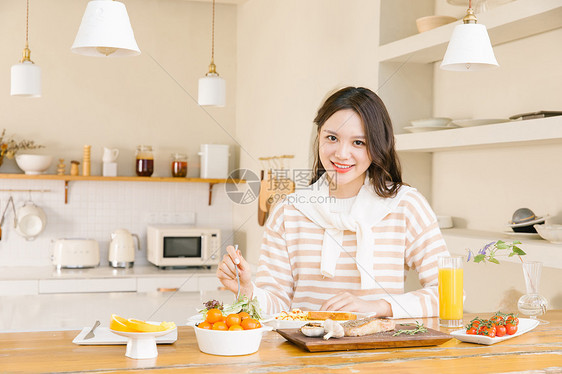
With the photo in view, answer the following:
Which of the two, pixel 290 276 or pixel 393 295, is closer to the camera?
pixel 393 295

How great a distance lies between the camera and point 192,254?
15.4ft

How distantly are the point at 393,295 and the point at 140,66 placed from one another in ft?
11.9

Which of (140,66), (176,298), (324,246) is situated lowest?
(176,298)

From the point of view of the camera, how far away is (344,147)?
6.16 ft

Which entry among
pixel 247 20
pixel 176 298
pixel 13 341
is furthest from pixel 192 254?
pixel 13 341

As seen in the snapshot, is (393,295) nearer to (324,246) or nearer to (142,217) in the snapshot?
(324,246)

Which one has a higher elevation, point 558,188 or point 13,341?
point 558,188

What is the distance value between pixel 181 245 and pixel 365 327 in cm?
337

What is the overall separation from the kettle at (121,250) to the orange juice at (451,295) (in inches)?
132

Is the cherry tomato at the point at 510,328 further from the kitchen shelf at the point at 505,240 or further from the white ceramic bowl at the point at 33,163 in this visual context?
the white ceramic bowl at the point at 33,163

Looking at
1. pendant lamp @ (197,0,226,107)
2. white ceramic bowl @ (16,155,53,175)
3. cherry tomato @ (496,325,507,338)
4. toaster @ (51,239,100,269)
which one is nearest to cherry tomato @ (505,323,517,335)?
cherry tomato @ (496,325,507,338)

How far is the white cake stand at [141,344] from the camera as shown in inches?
49.1

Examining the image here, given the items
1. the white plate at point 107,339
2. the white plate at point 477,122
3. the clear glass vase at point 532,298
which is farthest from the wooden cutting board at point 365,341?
the white plate at point 477,122

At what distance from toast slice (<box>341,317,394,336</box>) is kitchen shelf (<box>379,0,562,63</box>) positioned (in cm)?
128
